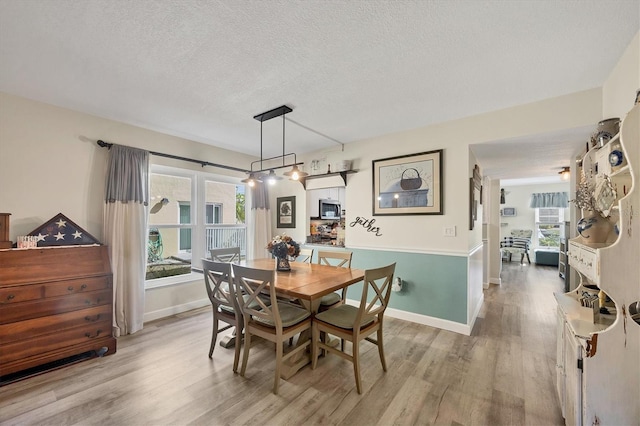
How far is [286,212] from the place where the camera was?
16.3ft

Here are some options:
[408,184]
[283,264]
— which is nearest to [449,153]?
[408,184]

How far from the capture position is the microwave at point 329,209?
472cm

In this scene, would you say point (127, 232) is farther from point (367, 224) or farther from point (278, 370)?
point (367, 224)

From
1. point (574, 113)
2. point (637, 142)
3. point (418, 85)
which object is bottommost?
point (637, 142)

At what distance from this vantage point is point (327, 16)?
1546mm

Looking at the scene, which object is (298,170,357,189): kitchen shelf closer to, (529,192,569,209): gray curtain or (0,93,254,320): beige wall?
(0,93,254,320): beige wall

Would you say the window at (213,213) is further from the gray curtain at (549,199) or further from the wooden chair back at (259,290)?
the gray curtain at (549,199)

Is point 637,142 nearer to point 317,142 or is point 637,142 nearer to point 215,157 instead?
point 317,142

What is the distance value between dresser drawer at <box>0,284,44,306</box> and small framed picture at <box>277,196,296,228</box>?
10.6 ft

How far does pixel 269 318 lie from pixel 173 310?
2.35m

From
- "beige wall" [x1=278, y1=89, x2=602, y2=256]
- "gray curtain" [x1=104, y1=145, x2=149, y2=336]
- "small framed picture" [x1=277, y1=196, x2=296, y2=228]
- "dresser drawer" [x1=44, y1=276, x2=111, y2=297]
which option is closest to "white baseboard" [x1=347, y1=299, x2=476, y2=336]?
"beige wall" [x1=278, y1=89, x2=602, y2=256]

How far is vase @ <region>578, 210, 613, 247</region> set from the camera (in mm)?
1630

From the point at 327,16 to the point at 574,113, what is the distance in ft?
8.31

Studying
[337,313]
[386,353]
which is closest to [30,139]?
[337,313]
